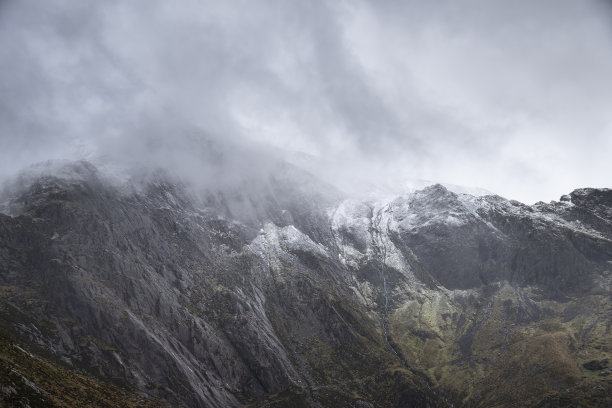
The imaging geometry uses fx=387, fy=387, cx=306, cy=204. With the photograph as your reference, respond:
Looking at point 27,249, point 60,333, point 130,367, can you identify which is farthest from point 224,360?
point 27,249

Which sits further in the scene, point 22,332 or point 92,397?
point 22,332

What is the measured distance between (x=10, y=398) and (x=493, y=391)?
202832mm

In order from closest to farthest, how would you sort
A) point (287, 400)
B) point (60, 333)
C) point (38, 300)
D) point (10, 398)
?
1. point (10, 398)
2. point (60, 333)
3. point (38, 300)
4. point (287, 400)

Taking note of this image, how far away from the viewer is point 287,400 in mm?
181500

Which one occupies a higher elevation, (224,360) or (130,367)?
(224,360)

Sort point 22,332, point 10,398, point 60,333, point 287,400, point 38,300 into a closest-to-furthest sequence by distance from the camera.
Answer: point 10,398 → point 22,332 → point 60,333 → point 38,300 → point 287,400

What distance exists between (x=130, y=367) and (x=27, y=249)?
3463 inches

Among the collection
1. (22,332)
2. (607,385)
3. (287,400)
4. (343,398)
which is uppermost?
(607,385)

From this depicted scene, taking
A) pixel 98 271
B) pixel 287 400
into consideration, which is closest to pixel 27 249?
pixel 98 271

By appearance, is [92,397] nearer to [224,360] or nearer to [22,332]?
[22,332]

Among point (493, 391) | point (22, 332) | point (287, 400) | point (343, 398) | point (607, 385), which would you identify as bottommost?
point (22, 332)

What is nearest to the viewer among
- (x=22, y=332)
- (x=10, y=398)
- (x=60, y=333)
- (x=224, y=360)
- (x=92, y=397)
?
(x=10, y=398)

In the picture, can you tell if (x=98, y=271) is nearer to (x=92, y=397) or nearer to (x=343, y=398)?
(x=92, y=397)

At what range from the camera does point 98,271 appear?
191m
